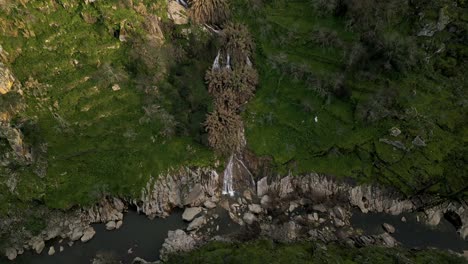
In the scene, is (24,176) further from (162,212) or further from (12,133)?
(162,212)

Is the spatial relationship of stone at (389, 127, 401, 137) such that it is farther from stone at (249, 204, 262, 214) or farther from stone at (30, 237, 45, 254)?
stone at (30, 237, 45, 254)

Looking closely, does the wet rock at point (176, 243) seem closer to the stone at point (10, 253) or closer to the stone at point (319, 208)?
the stone at point (319, 208)

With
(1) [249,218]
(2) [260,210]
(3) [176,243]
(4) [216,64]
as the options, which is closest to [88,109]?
(4) [216,64]

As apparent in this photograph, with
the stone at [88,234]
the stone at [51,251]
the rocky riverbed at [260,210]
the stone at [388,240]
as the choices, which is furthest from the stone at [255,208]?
the stone at [51,251]

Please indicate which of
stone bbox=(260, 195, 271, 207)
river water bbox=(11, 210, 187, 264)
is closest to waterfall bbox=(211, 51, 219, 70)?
stone bbox=(260, 195, 271, 207)

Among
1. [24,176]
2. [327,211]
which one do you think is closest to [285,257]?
[327,211]

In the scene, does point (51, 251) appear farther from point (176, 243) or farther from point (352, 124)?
point (352, 124)
